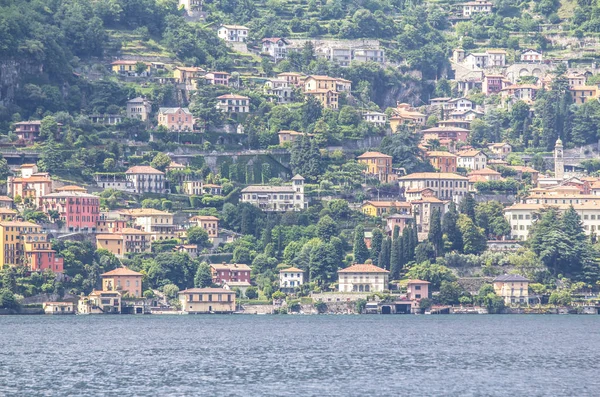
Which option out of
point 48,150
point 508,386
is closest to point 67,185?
point 48,150

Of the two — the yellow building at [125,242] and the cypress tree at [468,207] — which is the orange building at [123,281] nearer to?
the yellow building at [125,242]

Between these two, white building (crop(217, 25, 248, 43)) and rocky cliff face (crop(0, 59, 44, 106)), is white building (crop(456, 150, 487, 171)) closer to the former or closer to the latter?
white building (crop(217, 25, 248, 43))

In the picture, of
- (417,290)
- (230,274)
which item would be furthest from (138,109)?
(417,290)

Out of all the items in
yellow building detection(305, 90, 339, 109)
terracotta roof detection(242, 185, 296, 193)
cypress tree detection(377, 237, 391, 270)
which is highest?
yellow building detection(305, 90, 339, 109)

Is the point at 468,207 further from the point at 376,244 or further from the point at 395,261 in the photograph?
the point at 395,261

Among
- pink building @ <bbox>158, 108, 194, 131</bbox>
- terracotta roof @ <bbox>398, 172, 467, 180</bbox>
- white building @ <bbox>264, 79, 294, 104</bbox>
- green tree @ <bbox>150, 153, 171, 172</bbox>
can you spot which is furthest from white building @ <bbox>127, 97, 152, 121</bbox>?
terracotta roof @ <bbox>398, 172, 467, 180</bbox>

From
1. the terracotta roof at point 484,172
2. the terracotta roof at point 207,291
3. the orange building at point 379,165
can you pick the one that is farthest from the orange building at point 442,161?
the terracotta roof at point 207,291
